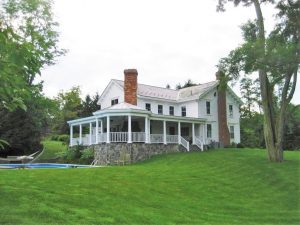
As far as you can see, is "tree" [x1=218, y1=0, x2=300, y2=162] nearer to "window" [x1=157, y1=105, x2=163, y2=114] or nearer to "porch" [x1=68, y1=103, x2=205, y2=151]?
"porch" [x1=68, y1=103, x2=205, y2=151]

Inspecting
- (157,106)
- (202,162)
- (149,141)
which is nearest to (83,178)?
(202,162)

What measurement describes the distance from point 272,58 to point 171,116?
12.5 metres

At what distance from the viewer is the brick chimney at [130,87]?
31.6m

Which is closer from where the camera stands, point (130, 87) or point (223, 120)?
point (130, 87)

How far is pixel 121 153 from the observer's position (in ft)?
86.3

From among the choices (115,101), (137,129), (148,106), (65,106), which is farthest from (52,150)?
(137,129)

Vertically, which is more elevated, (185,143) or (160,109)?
(160,109)

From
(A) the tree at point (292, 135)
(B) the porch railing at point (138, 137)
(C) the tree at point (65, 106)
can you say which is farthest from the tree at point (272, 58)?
(C) the tree at point (65, 106)

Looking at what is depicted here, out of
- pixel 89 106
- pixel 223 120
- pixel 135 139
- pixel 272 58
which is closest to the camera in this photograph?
pixel 272 58

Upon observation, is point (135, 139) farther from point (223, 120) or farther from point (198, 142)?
point (223, 120)

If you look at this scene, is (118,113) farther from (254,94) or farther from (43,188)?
(254,94)

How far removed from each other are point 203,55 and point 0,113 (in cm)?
2066

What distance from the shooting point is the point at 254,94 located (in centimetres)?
5209

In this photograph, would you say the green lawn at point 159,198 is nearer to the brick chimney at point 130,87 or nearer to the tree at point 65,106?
the brick chimney at point 130,87
